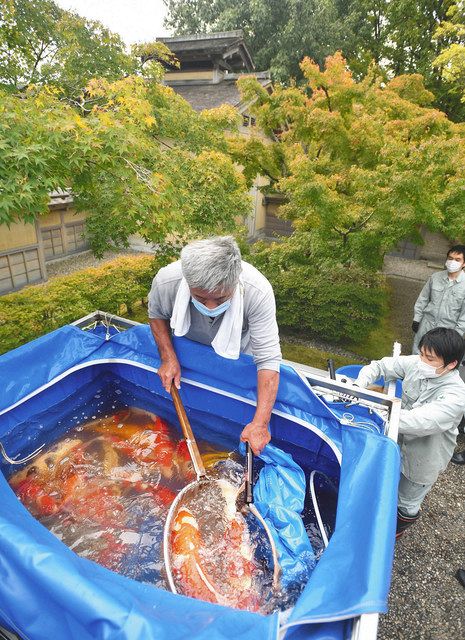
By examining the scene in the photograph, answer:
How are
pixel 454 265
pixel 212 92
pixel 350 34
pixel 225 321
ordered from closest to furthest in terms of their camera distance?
pixel 225 321
pixel 454 265
pixel 212 92
pixel 350 34

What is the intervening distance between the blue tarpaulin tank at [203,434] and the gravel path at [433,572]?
3.66 feet

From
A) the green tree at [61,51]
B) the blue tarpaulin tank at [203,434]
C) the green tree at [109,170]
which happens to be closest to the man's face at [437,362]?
the blue tarpaulin tank at [203,434]

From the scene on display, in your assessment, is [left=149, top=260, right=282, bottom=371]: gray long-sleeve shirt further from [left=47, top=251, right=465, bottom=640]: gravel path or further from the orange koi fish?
[left=47, top=251, right=465, bottom=640]: gravel path

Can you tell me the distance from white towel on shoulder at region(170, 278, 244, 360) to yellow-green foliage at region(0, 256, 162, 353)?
115 inches

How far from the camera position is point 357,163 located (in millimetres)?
6344

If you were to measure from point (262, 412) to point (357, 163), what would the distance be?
Result: 18.4ft

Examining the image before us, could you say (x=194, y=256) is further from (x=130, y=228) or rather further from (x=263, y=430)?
(x=130, y=228)

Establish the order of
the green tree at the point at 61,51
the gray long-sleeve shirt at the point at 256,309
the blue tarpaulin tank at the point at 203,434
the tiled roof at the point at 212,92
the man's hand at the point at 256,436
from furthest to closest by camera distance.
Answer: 1. the tiled roof at the point at 212,92
2. the green tree at the point at 61,51
3. the gray long-sleeve shirt at the point at 256,309
4. the man's hand at the point at 256,436
5. the blue tarpaulin tank at the point at 203,434

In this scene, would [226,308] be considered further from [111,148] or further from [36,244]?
[36,244]

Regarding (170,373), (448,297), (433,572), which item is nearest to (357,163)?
(448,297)

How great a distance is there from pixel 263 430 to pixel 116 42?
8.16 metres

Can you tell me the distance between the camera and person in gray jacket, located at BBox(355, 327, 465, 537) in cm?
233

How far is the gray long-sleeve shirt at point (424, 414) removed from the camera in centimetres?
232

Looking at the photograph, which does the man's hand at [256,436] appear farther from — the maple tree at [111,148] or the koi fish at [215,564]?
the maple tree at [111,148]
